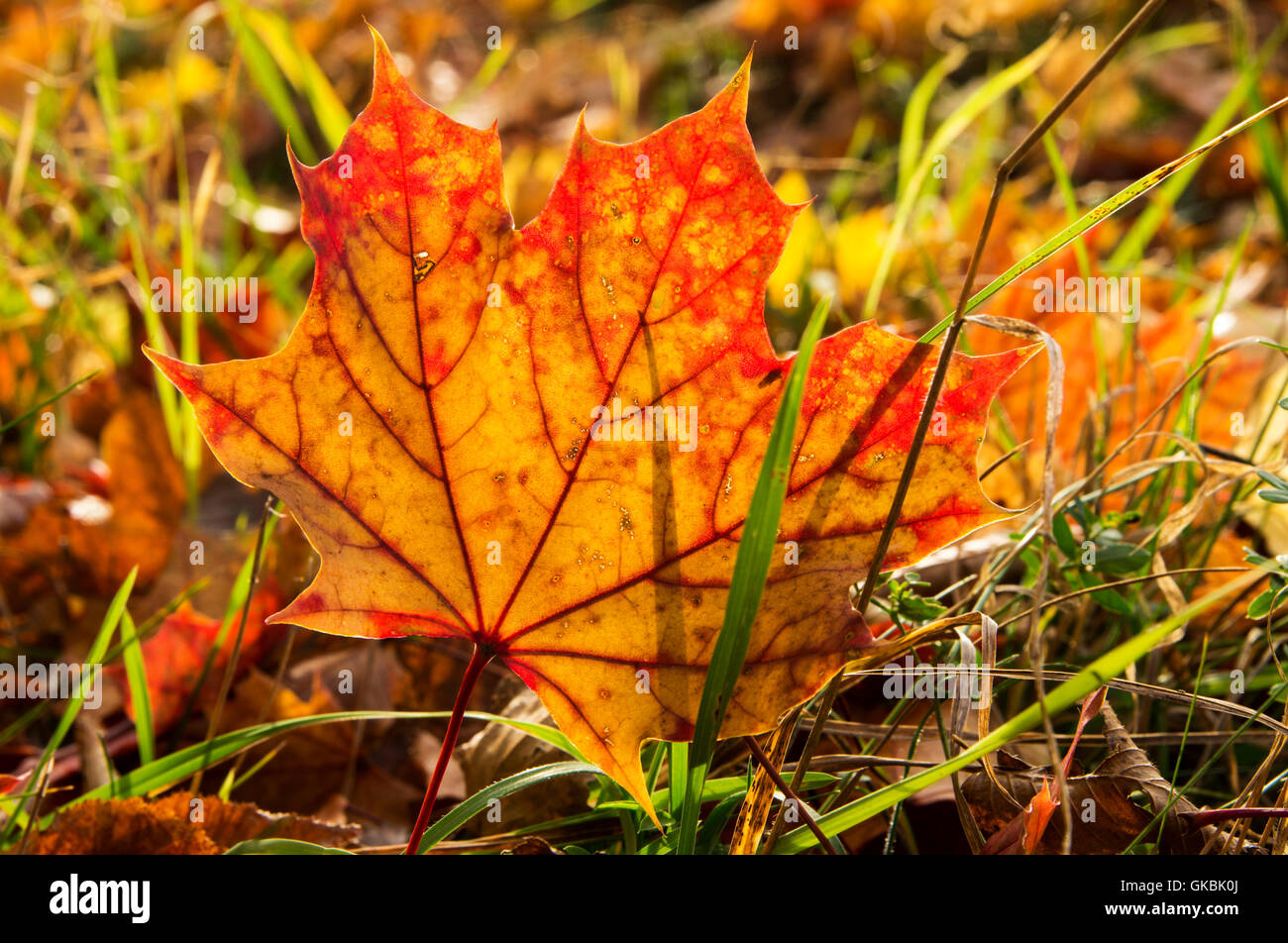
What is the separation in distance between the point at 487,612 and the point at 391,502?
0.09 metres

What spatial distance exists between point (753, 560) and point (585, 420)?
0.46 feet

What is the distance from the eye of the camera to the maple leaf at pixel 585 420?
51 centimetres

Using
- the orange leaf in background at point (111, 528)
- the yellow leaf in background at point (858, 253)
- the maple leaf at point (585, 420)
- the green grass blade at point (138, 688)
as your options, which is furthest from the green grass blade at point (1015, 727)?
the yellow leaf in background at point (858, 253)

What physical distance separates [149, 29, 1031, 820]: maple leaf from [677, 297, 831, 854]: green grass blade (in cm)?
3

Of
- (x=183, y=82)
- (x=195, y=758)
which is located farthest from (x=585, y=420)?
(x=183, y=82)

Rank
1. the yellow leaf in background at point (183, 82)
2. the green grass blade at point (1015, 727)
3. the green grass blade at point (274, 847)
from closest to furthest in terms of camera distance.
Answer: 1. the green grass blade at point (1015, 727)
2. the green grass blade at point (274, 847)
3. the yellow leaf in background at point (183, 82)

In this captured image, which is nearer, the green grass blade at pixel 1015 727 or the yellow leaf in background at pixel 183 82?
the green grass blade at pixel 1015 727

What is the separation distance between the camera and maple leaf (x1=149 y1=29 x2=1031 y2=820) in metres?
0.51

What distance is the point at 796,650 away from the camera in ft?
1.72

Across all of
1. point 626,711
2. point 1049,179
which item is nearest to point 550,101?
point 1049,179

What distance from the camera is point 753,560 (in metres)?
0.48

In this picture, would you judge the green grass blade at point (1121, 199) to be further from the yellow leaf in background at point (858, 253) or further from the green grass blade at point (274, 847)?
the yellow leaf in background at point (858, 253)

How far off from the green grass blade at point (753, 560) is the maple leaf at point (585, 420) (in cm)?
3
